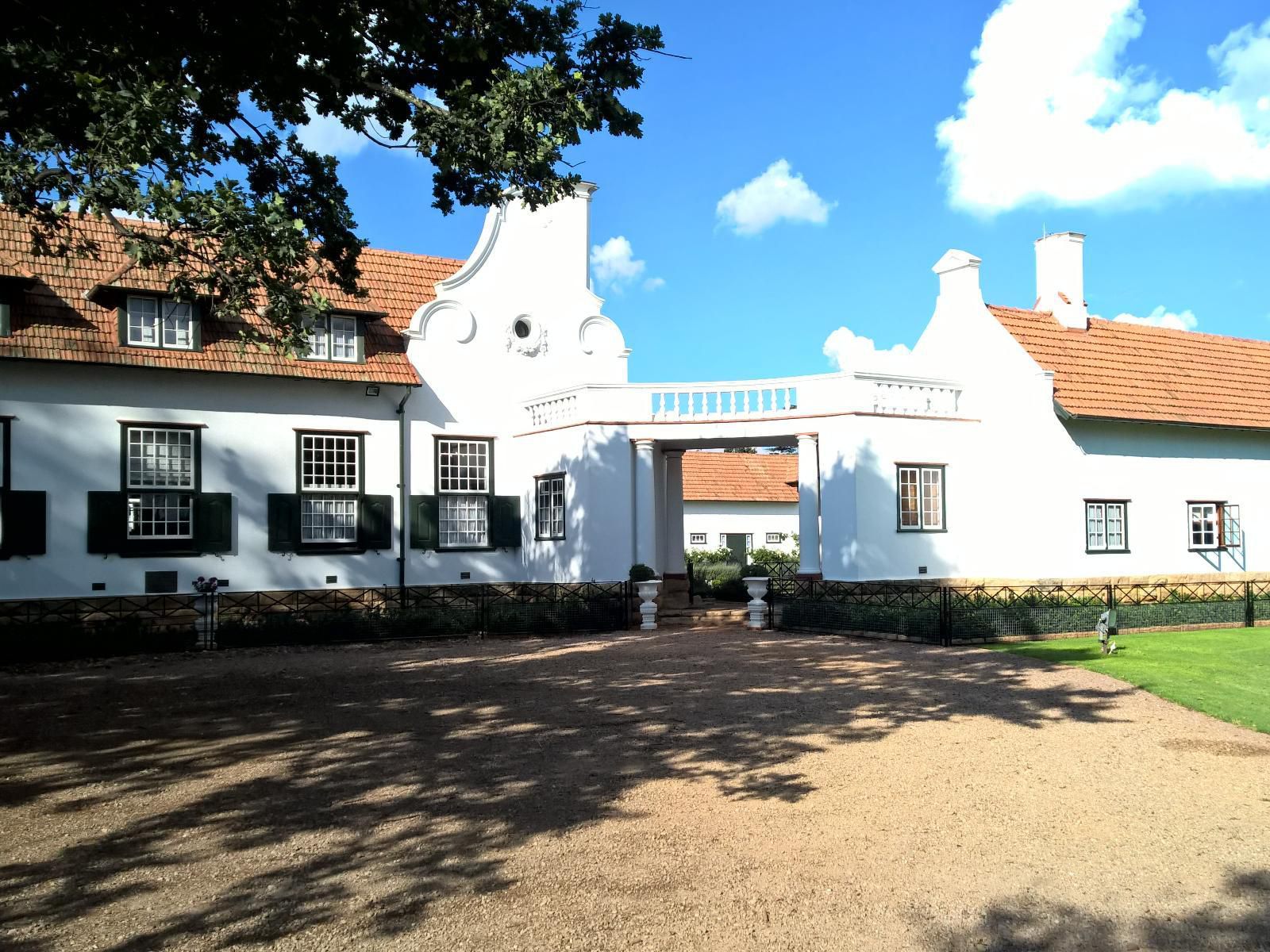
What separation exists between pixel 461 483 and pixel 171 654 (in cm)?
853

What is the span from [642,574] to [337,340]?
336 inches

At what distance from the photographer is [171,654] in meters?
18.7

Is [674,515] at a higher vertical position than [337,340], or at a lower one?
lower

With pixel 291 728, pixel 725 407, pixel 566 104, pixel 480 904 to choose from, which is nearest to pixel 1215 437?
pixel 725 407

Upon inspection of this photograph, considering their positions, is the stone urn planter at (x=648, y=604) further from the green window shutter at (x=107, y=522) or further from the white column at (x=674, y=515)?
the green window shutter at (x=107, y=522)

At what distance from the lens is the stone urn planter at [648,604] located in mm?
22656

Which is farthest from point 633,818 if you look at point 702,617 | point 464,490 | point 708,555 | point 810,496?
point 708,555

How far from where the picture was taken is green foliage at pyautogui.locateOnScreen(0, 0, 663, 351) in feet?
30.5

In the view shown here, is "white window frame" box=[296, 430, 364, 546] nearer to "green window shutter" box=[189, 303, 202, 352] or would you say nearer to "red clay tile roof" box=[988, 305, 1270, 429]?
"green window shutter" box=[189, 303, 202, 352]

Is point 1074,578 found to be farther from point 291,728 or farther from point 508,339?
point 291,728

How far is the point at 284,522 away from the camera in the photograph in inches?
910

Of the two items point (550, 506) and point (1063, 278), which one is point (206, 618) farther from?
point (1063, 278)

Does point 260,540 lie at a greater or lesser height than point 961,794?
greater

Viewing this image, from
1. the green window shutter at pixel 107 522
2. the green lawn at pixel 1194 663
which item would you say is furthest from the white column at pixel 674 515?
the green window shutter at pixel 107 522
